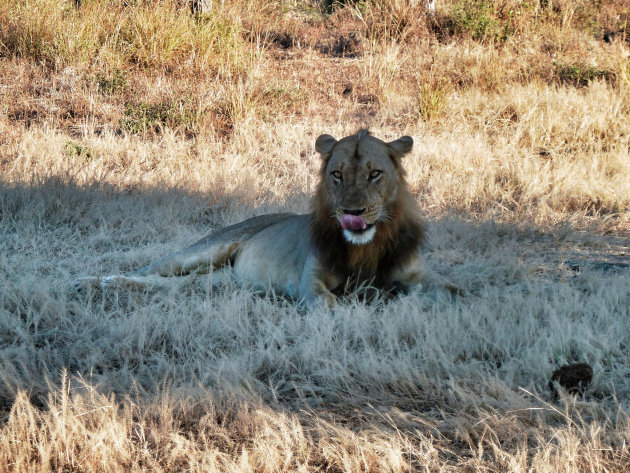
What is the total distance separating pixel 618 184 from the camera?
24.3 ft

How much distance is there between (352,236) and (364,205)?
0.22 metres

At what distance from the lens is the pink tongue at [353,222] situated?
4.45 metres

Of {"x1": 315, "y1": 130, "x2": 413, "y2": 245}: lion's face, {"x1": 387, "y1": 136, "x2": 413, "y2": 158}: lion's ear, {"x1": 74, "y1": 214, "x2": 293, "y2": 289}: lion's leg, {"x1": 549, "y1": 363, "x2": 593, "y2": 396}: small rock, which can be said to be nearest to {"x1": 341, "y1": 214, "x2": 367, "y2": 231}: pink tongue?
{"x1": 315, "y1": 130, "x2": 413, "y2": 245}: lion's face

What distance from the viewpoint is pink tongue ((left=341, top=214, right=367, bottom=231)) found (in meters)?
4.45

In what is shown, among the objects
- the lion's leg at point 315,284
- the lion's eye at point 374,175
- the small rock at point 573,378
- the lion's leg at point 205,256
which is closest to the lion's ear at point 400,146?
the lion's eye at point 374,175

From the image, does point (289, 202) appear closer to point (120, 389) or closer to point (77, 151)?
point (77, 151)

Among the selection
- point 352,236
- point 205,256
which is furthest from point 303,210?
point 352,236

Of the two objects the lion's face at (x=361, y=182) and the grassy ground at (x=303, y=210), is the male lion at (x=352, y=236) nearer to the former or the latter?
the lion's face at (x=361, y=182)

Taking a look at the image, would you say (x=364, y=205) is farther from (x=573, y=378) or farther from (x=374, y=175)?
(x=573, y=378)

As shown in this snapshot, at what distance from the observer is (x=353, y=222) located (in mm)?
4445

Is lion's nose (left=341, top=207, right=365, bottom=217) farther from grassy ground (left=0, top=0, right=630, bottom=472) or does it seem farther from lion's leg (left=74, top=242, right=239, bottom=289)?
lion's leg (left=74, top=242, right=239, bottom=289)

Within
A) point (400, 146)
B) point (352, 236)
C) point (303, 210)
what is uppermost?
point (400, 146)

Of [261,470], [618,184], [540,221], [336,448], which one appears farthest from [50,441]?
[618,184]

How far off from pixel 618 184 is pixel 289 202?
3.27 meters
